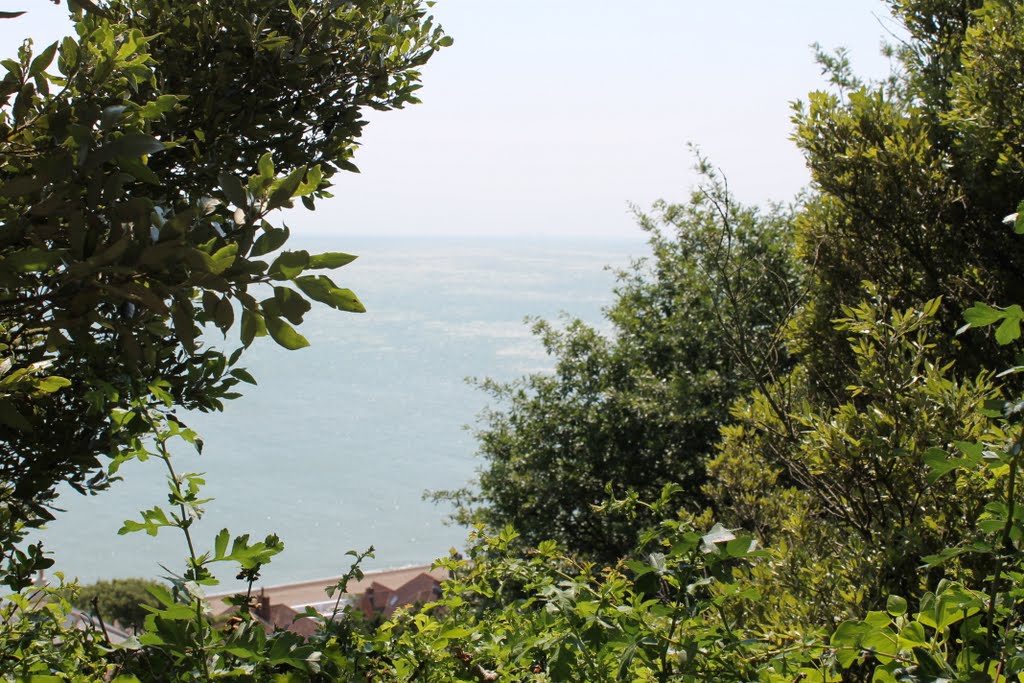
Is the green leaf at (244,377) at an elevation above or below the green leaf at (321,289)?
below

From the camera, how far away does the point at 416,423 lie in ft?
209

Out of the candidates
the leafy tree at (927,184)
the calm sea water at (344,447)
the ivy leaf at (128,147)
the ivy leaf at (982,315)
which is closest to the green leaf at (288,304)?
the ivy leaf at (128,147)

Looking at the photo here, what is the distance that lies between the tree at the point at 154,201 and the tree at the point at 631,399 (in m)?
8.55

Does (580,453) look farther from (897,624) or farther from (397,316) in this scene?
(397,316)

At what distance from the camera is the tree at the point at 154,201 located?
1.26m

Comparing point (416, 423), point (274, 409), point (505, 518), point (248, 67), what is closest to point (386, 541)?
point (416, 423)

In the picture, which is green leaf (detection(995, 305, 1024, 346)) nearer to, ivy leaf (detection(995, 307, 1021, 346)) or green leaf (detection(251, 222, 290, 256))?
ivy leaf (detection(995, 307, 1021, 346))

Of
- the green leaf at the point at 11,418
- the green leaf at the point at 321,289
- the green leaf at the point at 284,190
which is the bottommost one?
the green leaf at the point at 11,418

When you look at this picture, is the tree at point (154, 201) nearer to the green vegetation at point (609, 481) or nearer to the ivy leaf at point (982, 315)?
the green vegetation at point (609, 481)

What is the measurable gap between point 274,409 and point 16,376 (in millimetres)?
68403

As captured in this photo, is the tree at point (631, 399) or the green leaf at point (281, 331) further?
the tree at point (631, 399)

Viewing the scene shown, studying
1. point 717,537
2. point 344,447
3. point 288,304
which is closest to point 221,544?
point 288,304

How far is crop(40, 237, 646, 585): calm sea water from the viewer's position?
158ft

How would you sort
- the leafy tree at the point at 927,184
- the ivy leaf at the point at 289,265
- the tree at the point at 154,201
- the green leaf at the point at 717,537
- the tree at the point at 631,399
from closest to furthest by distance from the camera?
the ivy leaf at the point at 289,265 → the tree at the point at 154,201 → the green leaf at the point at 717,537 → the leafy tree at the point at 927,184 → the tree at the point at 631,399
